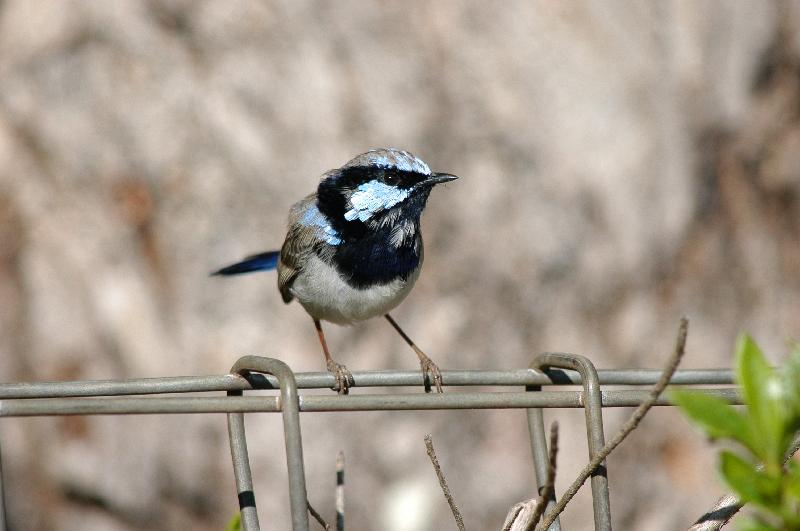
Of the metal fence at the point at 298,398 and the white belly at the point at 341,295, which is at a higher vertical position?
the white belly at the point at 341,295

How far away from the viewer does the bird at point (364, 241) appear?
3512mm

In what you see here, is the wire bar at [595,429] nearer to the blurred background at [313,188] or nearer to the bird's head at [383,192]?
the bird's head at [383,192]

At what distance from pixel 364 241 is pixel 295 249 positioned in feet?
1.10

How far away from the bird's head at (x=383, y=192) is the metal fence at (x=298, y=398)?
180 cm

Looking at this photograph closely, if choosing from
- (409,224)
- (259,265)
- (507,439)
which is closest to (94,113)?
(259,265)

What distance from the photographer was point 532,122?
5273 mm

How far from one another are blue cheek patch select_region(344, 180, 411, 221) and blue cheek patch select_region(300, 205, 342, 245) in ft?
0.29

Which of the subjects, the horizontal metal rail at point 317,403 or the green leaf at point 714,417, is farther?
the horizontal metal rail at point 317,403

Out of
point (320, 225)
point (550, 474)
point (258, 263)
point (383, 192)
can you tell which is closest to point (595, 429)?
point (550, 474)

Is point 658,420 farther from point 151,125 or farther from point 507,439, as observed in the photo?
point 151,125

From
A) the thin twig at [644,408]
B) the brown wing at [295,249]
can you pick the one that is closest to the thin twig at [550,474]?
the thin twig at [644,408]

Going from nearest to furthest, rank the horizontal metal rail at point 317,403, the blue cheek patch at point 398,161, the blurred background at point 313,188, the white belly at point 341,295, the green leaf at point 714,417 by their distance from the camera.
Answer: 1. the green leaf at point 714,417
2. the horizontal metal rail at point 317,403
3. the white belly at point 341,295
4. the blue cheek patch at point 398,161
5. the blurred background at point 313,188

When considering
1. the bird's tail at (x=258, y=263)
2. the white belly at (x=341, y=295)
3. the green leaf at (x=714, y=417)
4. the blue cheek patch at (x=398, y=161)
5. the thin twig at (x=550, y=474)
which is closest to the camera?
the green leaf at (x=714, y=417)

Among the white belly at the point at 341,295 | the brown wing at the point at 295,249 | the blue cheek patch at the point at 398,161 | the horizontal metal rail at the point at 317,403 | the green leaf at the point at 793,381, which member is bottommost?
the green leaf at the point at 793,381
